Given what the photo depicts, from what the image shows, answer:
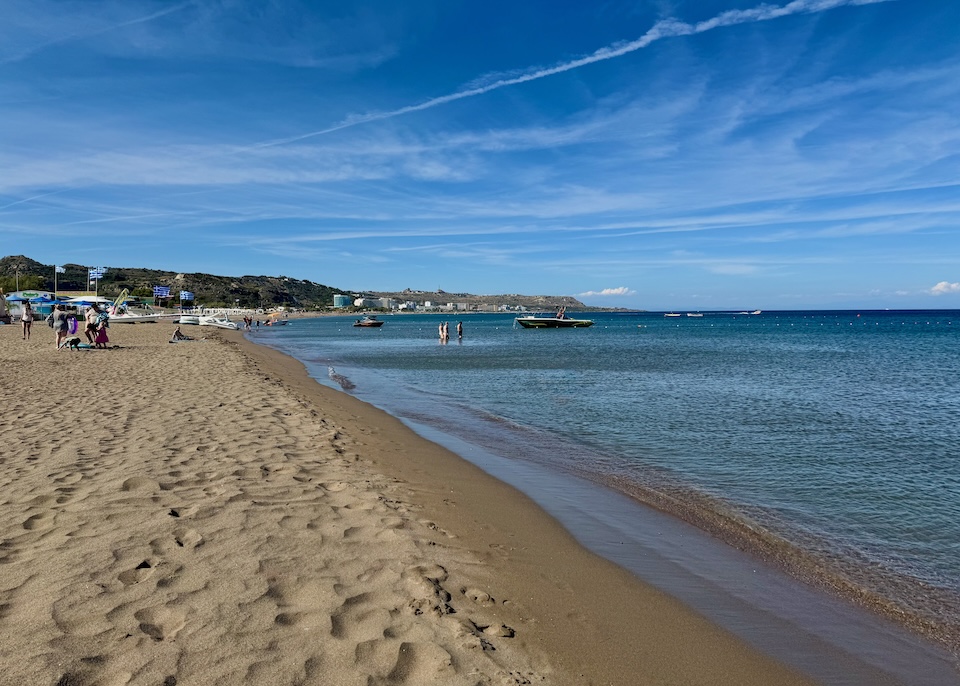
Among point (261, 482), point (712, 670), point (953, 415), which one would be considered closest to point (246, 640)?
point (712, 670)

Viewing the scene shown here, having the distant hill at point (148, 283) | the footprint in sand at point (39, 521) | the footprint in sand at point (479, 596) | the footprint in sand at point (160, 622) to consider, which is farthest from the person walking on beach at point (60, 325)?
the distant hill at point (148, 283)

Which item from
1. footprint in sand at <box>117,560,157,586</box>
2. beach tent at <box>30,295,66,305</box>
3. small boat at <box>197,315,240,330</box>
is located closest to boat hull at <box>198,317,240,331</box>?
small boat at <box>197,315,240,330</box>

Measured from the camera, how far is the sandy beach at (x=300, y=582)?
3.27m

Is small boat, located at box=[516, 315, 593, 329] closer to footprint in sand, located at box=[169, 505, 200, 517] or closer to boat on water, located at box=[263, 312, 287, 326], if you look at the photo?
boat on water, located at box=[263, 312, 287, 326]

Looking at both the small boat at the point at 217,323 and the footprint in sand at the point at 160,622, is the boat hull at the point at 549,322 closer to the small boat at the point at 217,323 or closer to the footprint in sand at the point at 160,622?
the small boat at the point at 217,323

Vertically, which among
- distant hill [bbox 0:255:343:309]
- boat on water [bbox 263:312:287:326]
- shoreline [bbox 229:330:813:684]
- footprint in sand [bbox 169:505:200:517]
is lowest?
boat on water [bbox 263:312:287:326]

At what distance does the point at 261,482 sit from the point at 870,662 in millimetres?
5635

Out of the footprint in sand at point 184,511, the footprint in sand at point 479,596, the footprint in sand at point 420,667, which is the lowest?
the footprint in sand at point 479,596

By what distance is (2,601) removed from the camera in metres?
3.69

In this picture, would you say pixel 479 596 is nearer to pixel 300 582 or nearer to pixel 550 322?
pixel 300 582

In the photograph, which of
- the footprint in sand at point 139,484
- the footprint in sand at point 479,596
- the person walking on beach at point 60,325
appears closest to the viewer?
the footprint in sand at point 479,596

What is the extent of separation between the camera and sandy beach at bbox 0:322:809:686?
3.27 meters

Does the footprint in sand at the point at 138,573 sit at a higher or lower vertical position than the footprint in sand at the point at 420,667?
higher

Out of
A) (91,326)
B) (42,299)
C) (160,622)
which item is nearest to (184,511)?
(160,622)
